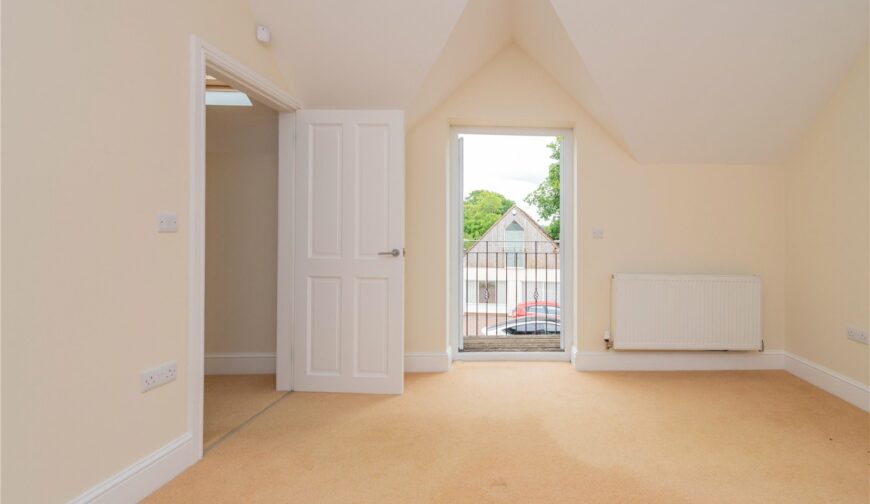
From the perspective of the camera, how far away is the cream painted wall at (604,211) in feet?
11.7

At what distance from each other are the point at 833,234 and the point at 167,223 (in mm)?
4218

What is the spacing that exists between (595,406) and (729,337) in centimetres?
155

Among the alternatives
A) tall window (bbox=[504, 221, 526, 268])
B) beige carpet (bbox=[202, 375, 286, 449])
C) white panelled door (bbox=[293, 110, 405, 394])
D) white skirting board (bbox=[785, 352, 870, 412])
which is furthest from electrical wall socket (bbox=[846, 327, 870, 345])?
beige carpet (bbox=[202, 375, 286, 449])

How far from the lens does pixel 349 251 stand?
3016 mm

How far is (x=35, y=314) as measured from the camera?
1420 millimetres

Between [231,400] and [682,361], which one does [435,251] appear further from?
[682,361]

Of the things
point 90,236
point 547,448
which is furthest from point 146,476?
point 547,448

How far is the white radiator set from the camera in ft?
11.4

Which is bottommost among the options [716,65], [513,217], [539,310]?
→ [539,310]

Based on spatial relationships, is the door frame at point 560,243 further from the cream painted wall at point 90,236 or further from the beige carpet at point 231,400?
the cream painted wall at point 90,236

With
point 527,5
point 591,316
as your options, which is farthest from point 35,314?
A: point 591,316

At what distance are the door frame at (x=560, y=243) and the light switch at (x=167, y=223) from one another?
226 centimetres

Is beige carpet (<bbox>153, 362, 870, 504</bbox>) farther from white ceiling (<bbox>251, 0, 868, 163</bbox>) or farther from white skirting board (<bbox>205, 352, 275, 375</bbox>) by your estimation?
white ceiling (<bbox>251, 0, 868, 163</bbox>)

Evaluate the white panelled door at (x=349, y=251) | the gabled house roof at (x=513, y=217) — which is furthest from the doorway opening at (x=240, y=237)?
the gabled house roof at (x=513, y=217)
